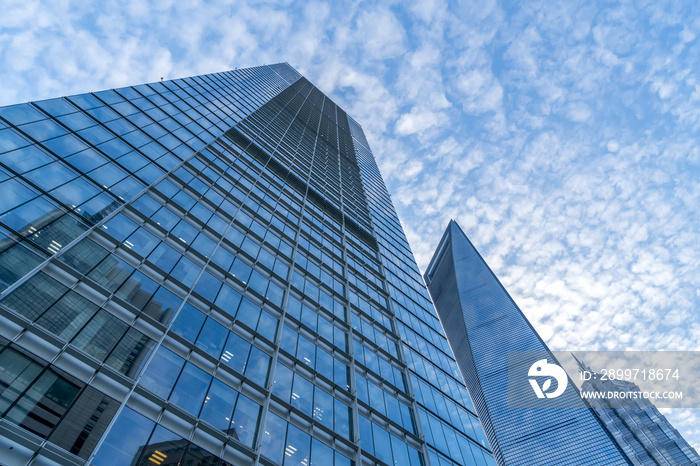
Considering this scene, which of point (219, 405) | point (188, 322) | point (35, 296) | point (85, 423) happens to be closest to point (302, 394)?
point (219, 405)

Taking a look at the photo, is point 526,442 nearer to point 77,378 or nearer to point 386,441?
point 386,441

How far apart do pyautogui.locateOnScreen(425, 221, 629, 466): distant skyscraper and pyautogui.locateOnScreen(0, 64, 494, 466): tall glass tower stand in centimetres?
12781

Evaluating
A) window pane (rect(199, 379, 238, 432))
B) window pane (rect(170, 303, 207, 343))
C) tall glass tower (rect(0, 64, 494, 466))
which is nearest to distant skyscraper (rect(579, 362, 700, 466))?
tall glass tower (rect(0, 64, 494, 466))

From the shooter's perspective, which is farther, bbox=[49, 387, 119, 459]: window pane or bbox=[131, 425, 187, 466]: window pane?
bbox=[131, 425, 187, 466]: window pane

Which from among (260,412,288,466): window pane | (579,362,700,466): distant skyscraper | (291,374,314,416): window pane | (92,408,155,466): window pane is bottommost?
(92,408,155,466): window pane

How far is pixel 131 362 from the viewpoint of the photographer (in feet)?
44.3

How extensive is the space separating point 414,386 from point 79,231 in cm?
1963

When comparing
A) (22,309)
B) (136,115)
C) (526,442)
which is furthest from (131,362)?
(526,442)

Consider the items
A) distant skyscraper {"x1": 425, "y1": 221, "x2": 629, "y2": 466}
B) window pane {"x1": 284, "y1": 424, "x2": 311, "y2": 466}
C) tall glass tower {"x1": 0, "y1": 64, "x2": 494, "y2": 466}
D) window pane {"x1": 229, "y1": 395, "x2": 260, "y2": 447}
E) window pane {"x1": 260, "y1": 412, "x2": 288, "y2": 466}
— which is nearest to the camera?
tall glass tower {"x1": 0, "y1": 64, "x2": 494, "y2": 466}

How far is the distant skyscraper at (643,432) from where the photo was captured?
443 ft

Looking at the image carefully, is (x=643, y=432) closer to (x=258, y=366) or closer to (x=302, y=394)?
(x=302, y=394)

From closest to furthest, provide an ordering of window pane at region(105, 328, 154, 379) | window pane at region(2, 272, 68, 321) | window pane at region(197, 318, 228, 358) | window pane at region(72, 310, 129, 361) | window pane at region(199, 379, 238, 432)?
1. window pane at region(2, 272, 68, 321)
2. window pane at region(72, 310, 129, 361)
3. window pane at region(105, 328, 154, 379)
4. window pane at region(199, 379, 238, 432)
5. window pane at region(197, 318, 228, 358)

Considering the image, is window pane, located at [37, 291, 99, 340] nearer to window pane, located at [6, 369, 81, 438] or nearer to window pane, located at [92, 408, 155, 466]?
→ window pane, located at [6, 369, 81, 438]

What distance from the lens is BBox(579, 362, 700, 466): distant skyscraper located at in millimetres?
135000
